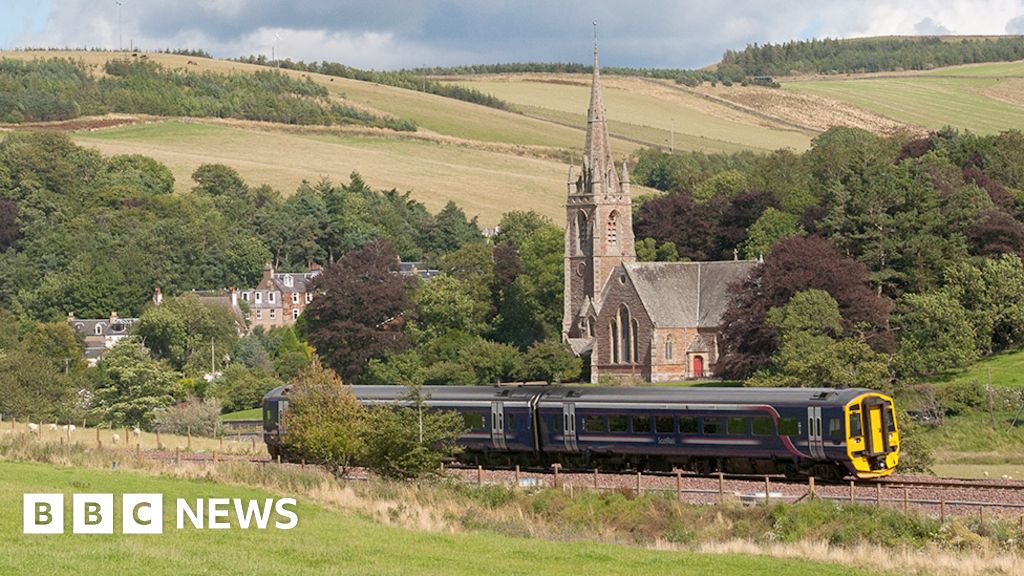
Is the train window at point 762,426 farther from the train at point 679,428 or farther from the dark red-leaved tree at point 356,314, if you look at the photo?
the dark red-leaved tree at point 356,314

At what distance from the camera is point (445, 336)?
97.2 metres

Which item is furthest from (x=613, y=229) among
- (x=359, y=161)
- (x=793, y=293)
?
(x=359, y=161)

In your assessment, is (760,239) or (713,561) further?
(760,239)

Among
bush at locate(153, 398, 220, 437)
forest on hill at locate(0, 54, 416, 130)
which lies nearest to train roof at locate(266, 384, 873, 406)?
bush at locate(153, 398, 220, 437)

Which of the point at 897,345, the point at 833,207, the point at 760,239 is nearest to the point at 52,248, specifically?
the point at 760,239

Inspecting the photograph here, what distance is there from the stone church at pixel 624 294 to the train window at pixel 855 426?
160ft

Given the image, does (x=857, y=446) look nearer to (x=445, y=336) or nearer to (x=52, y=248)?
(x=445, y=336)

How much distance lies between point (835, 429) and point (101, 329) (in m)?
84.4

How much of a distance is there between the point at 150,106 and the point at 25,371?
101 m

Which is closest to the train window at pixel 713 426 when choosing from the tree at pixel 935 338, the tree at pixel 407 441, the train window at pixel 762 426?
the train window at pixel 762 426

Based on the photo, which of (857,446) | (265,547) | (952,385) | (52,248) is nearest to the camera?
(265,547)

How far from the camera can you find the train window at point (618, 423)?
4466 centimetres

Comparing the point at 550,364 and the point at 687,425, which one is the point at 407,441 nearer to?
the point at 687,425

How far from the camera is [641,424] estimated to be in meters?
44.4
